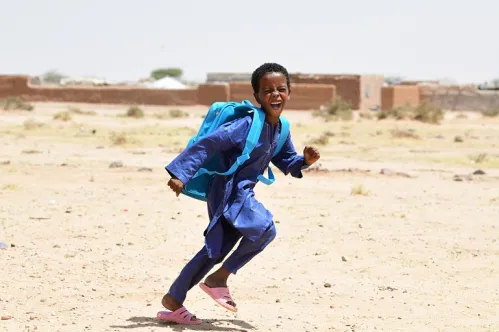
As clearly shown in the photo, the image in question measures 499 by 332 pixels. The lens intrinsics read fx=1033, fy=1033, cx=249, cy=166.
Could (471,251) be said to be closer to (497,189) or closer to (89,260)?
(89,260)

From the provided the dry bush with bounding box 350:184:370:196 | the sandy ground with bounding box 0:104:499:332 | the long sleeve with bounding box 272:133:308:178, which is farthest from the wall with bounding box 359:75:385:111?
the long sleeve with bounding box 272:133:308:178

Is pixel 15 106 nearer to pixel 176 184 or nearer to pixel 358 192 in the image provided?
pixel 358 192

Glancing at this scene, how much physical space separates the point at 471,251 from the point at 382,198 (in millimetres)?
4142

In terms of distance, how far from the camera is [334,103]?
39.6 m

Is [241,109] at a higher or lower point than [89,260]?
higher

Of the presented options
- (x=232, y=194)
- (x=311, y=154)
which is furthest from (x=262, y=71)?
(x=232, y=194)

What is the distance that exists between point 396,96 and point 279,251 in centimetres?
3657

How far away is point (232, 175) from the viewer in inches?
239

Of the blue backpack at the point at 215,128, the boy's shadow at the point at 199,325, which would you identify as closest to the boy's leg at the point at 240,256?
the boy's shadow at the point at 199,325

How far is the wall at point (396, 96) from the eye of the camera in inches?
1761

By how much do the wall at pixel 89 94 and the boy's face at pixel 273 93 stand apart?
3912cm

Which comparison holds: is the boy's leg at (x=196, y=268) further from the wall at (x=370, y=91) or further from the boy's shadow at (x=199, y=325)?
the wall at (x=370, y=91)

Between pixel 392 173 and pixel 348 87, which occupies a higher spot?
pixel 392 173

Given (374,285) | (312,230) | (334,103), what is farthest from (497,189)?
(334,103)
